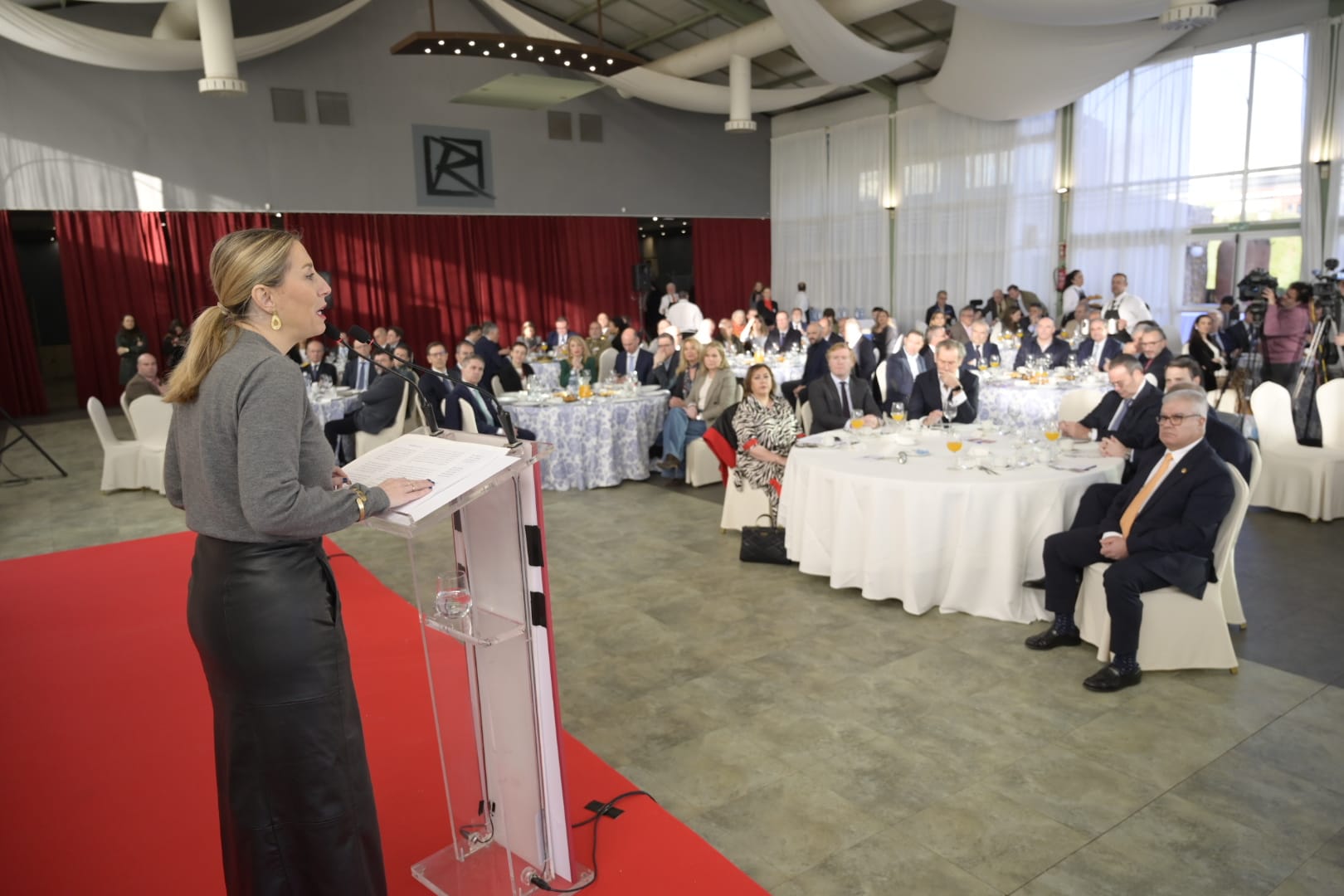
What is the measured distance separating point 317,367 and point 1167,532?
28.5 feet

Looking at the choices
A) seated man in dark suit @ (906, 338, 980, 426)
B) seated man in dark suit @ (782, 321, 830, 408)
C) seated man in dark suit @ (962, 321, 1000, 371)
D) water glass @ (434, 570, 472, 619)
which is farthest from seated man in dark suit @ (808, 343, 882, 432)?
water glass @ (434, 570, 472, 619)

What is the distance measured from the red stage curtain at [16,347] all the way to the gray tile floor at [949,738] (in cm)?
1072

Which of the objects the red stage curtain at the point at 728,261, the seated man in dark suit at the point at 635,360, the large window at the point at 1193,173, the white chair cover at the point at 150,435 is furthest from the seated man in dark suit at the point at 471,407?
the red stage curtain at the point at 728,261

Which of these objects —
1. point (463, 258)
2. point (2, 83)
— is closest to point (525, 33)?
point (463, 258)

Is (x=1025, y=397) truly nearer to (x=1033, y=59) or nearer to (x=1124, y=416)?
(x=1124, y=416)

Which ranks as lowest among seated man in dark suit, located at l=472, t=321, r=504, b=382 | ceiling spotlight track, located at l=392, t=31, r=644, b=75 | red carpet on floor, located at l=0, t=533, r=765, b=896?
red carpet on floor, located at l=0, t=533, r=765, b=896

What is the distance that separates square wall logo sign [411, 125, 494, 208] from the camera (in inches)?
563

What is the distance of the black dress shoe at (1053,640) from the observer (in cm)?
390

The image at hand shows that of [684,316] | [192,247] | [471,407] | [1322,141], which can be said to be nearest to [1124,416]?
[471,407]

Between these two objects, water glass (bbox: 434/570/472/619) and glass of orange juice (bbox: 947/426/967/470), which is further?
glass of orange juice (bbox: 947/426/967/470)

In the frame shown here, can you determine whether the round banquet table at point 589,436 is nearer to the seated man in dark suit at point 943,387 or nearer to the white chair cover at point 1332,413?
the seated man in dark suit at point 943,387

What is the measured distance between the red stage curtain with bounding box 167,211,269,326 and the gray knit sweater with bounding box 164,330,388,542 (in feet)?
41.5

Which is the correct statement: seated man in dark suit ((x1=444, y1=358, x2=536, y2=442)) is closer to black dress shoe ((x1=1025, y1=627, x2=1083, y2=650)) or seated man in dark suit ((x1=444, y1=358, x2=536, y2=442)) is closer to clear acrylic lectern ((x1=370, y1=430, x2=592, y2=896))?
black dress shoe ((x1=1025, y1=627, x2=1083, y2=650))

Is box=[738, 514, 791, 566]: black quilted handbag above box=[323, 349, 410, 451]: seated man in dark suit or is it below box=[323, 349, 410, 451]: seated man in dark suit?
below
